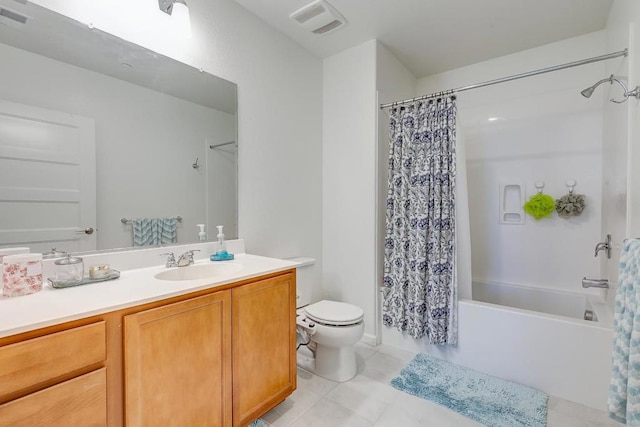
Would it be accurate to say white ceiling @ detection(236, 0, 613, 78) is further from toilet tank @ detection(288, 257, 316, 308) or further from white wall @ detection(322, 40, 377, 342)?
toilet tank @ detection(288, 257, 316, 308)

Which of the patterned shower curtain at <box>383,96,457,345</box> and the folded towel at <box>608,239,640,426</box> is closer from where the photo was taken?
the folded towel at <box>608,239,640,426</box>

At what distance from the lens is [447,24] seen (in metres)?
2.24

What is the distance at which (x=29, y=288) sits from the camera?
105cm

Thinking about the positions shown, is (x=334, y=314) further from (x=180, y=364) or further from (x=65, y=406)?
(x=65, y=406)

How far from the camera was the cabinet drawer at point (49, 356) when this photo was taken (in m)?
0.75

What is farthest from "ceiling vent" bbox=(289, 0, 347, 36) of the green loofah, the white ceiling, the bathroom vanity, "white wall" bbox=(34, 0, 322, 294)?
the green loofah

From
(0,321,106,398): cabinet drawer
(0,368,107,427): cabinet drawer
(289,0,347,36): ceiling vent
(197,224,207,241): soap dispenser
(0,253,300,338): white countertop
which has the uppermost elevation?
(289,0,347,36): ceiling vent

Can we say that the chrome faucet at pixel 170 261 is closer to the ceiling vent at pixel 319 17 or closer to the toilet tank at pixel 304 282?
the toilet tank at pixel 304 282

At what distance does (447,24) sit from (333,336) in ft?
7.96

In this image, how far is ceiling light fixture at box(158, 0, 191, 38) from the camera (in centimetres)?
155

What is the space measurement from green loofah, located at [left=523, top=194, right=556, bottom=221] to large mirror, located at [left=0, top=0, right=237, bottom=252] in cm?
257

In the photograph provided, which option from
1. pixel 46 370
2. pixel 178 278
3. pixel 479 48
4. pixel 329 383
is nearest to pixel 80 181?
pixel 178 278

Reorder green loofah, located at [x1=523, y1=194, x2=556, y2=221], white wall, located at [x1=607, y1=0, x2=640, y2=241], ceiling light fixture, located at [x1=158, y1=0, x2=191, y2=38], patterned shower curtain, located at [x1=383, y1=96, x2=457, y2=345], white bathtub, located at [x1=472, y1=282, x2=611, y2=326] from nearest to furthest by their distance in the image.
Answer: white wall, located at [x1=607, y1=0, x2=640, y2=241], ceiling light fixture, located at [x1=158, y1=0, x2=191, y2=38], patterned shower curtain, located at [x1=383, y1=96, x2=457, y2=345], white bathtub, located at [x1=472, y1=282, x2=611, y2=326], green loofah, located at [x1=523, y1=194, x2=556, y2=221]

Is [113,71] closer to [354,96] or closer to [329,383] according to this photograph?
[354,96]
